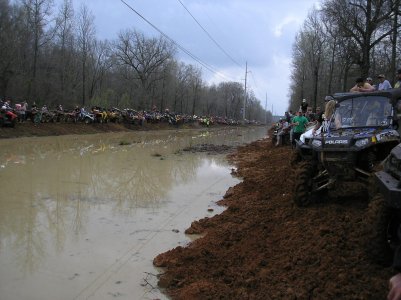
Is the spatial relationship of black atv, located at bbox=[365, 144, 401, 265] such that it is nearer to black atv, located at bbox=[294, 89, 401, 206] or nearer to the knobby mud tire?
the knobby mud tire

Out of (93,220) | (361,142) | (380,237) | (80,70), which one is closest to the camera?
(380,237)

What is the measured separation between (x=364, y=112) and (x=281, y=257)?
13.5 feet

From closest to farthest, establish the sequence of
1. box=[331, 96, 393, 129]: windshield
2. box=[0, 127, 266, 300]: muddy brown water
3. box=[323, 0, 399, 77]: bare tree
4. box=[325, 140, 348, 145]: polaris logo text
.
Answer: box=[0, 127, 266, 300]: muddy brown water → box=[325, 140, 348, 145]: polaris logo text → box=[331, 96, 393, 129]: windshield → box=[323, 0, 399, 77]: bare tree

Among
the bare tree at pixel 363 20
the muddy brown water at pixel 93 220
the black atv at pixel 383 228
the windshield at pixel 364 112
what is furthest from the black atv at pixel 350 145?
the bare tree at pixel 363 20

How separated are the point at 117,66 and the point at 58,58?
2357cm

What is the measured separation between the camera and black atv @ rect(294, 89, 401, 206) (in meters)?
7.25

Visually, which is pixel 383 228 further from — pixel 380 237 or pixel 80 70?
pixel 80 70

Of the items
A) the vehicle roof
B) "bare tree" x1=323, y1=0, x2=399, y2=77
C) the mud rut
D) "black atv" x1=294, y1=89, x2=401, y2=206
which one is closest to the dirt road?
the mud rut

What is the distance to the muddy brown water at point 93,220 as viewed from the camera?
17.5 feet

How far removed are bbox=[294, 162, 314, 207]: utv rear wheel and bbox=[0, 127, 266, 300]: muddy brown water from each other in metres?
2.16

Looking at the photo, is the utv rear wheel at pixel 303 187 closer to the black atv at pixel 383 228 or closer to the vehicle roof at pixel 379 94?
the vehicle roof at pixel 379 94

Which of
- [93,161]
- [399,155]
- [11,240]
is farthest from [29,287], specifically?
[93,161]

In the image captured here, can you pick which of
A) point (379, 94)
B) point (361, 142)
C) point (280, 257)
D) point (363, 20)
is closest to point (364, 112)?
point (379, 94)

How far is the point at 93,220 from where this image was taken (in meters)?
8.11
